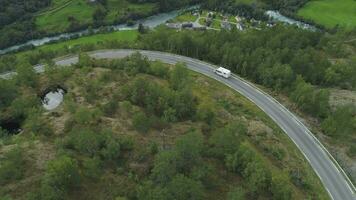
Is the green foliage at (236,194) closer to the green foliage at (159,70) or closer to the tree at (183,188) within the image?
the tree at (183,188)

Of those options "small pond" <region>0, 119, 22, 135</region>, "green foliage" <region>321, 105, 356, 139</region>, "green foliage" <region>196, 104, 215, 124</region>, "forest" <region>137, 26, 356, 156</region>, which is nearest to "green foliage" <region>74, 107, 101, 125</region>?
→ "small pond" <region>0, 119, 22, 135</region>

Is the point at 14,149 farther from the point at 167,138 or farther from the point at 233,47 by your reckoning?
the point at 233,47

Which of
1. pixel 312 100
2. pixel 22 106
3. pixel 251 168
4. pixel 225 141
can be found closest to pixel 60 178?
pixel 225 141

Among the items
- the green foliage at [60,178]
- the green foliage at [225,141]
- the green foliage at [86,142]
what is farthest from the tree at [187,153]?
the green foliage at [60,178]

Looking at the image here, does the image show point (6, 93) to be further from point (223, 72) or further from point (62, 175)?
point (223, 72)

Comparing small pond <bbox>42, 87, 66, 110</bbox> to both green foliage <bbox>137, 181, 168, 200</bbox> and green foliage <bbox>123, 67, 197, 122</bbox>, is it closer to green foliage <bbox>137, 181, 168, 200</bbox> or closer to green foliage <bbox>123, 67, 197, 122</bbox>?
green foliage <bbox>123, 67, 197, 122</bbox>

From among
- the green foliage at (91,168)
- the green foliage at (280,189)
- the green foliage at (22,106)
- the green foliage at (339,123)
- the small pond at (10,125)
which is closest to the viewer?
the green foliage at (280,189)
